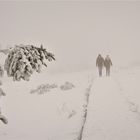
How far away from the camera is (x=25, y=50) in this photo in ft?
23.5

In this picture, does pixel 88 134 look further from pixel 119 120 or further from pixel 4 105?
pixel 4 105

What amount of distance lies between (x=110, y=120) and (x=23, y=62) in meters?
4.41

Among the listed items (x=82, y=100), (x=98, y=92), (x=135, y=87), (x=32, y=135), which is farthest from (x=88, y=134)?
(x=135, y=87)

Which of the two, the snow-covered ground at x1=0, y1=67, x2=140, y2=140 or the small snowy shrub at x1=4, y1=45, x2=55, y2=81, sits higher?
the small snowy shrub at x1=4, y1=45, x2=55, y2=81

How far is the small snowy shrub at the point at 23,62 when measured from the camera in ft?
22.8

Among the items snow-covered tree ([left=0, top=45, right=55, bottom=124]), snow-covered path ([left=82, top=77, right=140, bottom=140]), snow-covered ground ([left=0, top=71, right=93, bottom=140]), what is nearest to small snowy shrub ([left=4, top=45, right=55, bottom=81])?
snow-covered tree ([left=0, top=45, right=55, bottom=124])

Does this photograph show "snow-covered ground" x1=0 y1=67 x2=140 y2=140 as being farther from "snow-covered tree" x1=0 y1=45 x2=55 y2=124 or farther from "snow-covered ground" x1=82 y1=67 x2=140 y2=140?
"snow-covered tree" x1=0 y1=45 x2=55 y2=124

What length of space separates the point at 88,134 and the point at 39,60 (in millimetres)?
2928

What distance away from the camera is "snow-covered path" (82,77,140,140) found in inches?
351

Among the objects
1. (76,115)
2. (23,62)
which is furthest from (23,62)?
(76,115)

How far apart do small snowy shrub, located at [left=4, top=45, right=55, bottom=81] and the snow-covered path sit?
2753 mm

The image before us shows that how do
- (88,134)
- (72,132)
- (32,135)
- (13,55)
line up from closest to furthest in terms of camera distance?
(13,55)
(88,134)
(72,132)
(32,135)

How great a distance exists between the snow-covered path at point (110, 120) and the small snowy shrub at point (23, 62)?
9.03ft

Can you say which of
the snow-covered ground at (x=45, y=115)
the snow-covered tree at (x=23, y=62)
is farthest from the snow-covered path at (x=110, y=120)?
the snow-covered tree at (x=23, y=62)
